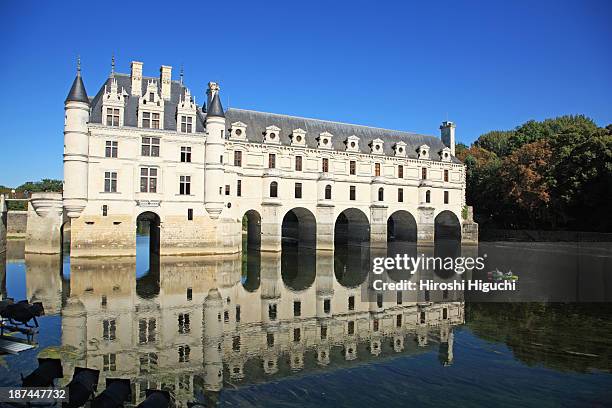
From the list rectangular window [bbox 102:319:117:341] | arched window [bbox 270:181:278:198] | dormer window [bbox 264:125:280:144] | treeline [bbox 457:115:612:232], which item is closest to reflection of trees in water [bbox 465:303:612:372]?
rectangular window [bbox 102:319:117:341]

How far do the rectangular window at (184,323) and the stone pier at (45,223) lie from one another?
16870mm

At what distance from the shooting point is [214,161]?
2978cm

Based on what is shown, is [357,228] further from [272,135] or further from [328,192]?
[272,135]

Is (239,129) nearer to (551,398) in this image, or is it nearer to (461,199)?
(461,199)

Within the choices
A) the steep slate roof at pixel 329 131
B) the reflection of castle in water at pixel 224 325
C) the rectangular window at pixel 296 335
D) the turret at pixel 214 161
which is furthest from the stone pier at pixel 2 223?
the rectangular window at pixel 296 335

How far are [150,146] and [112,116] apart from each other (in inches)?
110

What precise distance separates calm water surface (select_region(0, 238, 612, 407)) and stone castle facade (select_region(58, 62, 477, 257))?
5927 millimetres

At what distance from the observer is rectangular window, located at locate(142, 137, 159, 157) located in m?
28.4

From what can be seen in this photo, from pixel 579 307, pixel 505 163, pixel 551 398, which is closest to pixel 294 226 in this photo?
pixel 505 163

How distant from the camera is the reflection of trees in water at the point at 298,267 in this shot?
22016 millimetres

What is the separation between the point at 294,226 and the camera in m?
45.5

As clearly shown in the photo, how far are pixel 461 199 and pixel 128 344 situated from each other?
37075 mm

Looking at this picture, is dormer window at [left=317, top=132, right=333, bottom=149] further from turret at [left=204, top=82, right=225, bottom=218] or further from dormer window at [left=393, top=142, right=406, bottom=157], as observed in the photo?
turret at [left=204, top=82, right=225, bottom=218]

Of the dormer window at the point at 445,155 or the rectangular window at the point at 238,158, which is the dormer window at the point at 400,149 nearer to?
the dormer window at the point at 445,155
